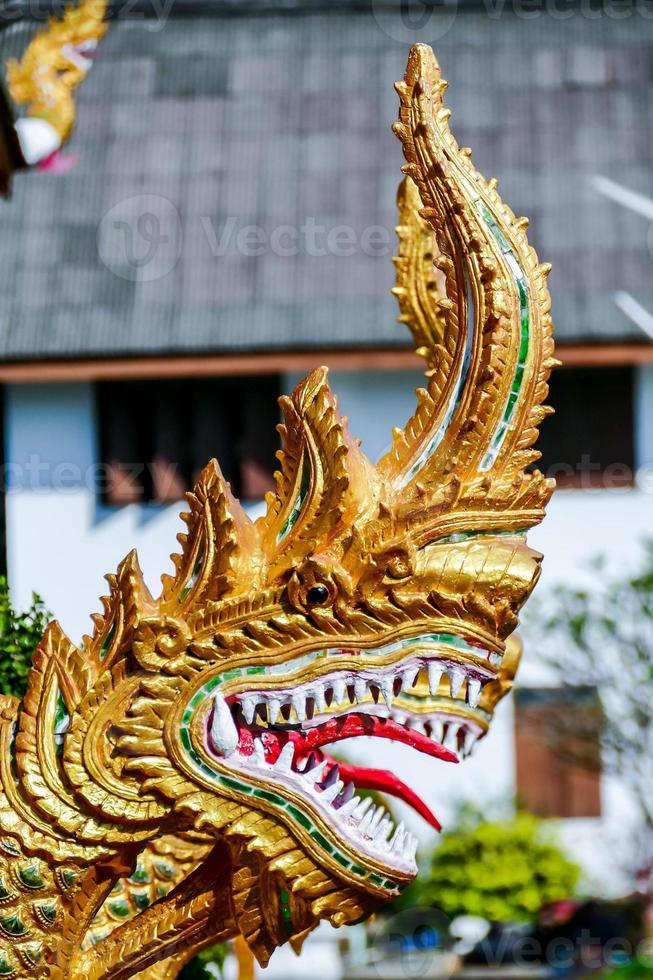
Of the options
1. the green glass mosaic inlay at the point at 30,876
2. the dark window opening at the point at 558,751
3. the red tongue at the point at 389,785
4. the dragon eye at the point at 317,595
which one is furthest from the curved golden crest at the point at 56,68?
the green glass mosaic inlay at the point at 30,876

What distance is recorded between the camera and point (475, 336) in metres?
2.75

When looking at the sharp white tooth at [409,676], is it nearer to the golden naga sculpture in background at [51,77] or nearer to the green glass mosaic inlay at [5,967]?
the green glass mosaic inlay at [5,967]

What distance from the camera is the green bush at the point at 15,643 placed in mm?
3059

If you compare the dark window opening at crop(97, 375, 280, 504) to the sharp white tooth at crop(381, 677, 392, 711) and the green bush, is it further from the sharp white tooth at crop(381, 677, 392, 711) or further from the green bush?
the sharp white tooth at crop(381, 677, 392, 711)

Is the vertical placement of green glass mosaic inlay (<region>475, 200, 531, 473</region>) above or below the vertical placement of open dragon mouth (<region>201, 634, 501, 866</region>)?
above

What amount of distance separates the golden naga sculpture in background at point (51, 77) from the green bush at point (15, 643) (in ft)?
24.4

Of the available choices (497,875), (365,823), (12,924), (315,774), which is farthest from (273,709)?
(497,875)

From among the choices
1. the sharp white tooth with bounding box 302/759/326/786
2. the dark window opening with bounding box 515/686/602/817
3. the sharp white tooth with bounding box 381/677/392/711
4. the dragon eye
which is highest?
the dragon eye

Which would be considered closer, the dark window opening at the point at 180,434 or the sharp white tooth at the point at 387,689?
the sharp white tooth at the point at 387,689

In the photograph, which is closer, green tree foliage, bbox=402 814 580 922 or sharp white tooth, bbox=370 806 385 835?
sharp white tooth, bbox=370 806 385 835

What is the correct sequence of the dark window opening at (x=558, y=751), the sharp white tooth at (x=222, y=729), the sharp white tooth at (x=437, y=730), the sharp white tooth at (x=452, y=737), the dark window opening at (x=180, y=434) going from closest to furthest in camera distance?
1. the sharp white tooth at (x=222, y=729)
2. the sharp white tooth at (x=437, y=730)
3. the sharp white tooth at (x=452, y=737)
4. the dark window opening at (x=558, y=751)
5. the dark window opening at (x=180, y=434)

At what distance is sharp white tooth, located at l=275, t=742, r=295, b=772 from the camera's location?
2725 millimetres

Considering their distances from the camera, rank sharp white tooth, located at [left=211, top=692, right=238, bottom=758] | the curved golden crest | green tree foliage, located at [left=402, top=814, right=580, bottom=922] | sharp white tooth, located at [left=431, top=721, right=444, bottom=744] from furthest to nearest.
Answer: green tree foliage, located at [left=402, top=814, right=580, bottom=922] < the curved golden crest < sharp white tooth, located at [left=431, top=721, right=444, bottom=744] < sharp white tooth, located at [left=211, top=692, right=238, bottom=758]

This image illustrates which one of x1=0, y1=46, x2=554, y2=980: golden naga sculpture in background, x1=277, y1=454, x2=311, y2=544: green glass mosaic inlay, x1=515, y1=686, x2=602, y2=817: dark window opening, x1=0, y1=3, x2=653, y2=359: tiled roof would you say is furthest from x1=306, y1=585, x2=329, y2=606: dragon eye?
x1=0, y1=3, x2=653, y2=359: tiled roof
